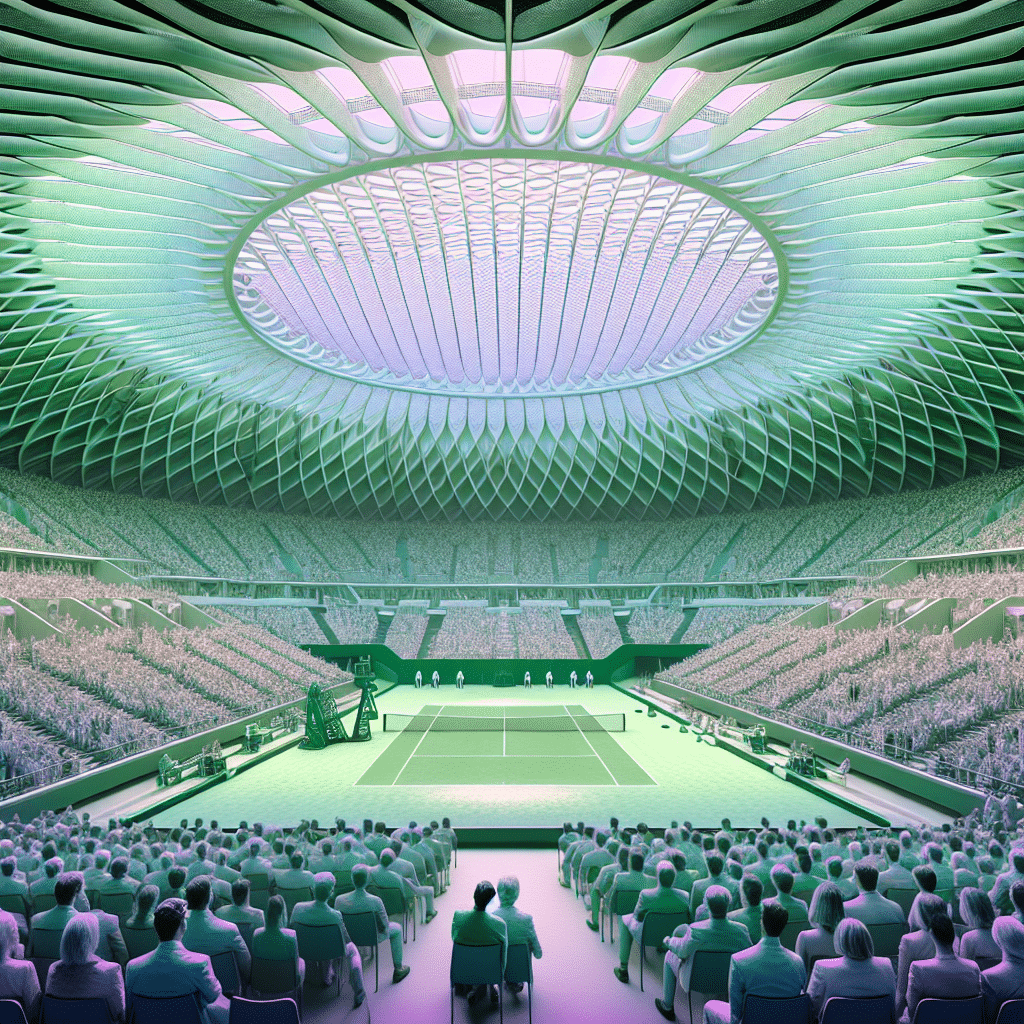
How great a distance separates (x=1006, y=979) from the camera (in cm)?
520

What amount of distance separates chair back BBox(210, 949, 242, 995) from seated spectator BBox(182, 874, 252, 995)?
0.07ft

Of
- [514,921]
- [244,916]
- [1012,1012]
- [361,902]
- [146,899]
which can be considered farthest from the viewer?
[361,902]

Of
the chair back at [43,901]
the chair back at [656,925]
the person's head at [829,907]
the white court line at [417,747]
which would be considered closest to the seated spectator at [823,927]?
the person's head at [829,907]

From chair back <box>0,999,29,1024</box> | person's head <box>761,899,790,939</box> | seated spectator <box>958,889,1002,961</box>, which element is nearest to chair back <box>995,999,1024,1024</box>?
seated spectator <box>958,889,1002,961</box>

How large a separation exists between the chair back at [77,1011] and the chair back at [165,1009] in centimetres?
18

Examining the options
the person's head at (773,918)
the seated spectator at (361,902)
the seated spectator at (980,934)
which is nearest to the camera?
the person's head at (773,918)

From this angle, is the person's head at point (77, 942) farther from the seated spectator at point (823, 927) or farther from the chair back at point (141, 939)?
the seated spectator at point (823, 927)

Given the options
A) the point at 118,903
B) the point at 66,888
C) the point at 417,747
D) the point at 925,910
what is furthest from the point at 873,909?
the point at 417,747

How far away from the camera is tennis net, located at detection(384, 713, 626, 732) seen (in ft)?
103

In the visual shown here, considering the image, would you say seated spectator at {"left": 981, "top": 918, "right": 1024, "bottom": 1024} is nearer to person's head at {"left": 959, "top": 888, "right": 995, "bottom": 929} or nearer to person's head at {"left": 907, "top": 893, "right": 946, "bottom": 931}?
person's head at {"left": 907, "top": 893, "right": 946, "bottom": 931}

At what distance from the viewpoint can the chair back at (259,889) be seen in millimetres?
8664

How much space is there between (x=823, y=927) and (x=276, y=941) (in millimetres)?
4624

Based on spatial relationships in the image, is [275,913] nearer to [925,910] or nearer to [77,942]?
[77,942]

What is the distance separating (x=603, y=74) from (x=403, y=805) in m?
18.9
